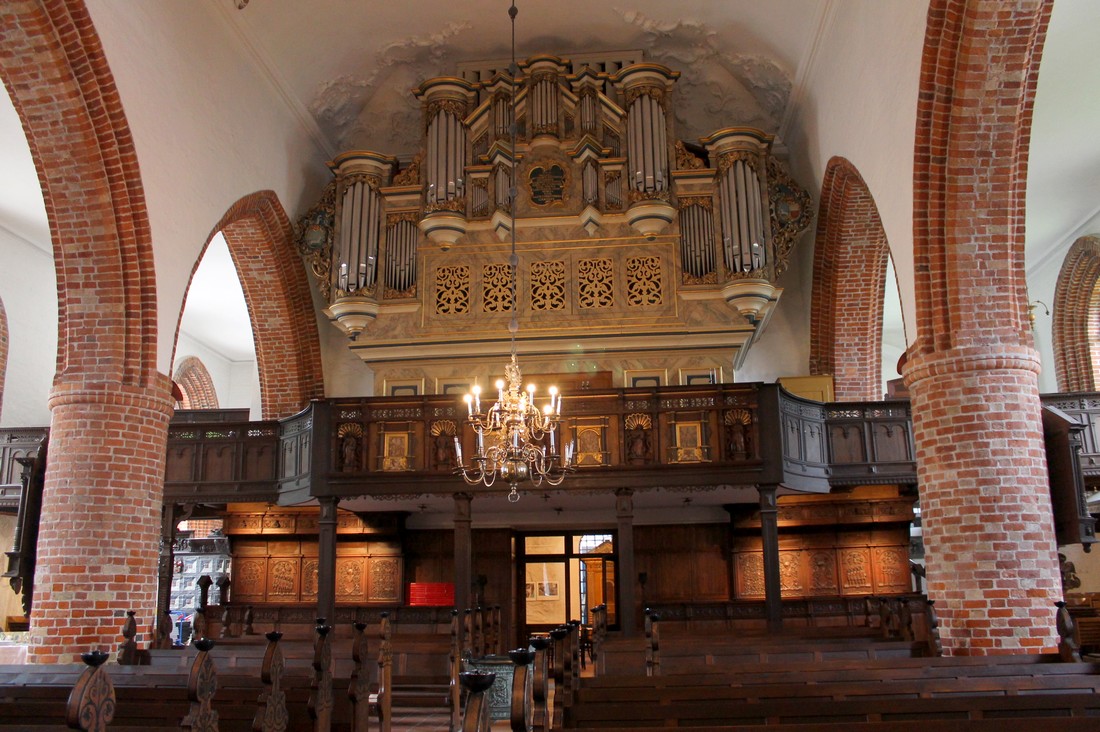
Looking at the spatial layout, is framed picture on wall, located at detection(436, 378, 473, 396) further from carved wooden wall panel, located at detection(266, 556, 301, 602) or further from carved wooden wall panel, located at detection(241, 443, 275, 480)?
carved wooden wall panel, located at detection(266, 556, 301, 602)

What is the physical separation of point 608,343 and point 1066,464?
694 cm

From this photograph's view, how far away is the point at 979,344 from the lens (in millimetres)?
9492

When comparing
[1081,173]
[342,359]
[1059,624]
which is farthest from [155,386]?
[1081,173]

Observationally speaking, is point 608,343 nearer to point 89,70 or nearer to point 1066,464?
point 1066,464

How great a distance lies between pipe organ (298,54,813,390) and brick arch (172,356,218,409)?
9092 millimetres

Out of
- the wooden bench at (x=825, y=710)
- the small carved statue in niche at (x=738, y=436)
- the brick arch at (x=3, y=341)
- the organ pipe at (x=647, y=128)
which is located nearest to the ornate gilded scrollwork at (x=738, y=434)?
the small carved statue in niche at (x=738, y=436)

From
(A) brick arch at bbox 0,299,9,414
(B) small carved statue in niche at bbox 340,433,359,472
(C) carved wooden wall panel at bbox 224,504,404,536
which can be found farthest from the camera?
(A) brick arch at bbox 0,299,9,414

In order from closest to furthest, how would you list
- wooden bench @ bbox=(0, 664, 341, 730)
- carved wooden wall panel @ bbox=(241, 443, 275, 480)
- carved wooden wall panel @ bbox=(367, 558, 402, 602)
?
wooden bench @ bbox=(0, 664, 341, 730), carved wooden wall panel @ bbox=(241, 443, 275, 480), carved wooden wall panel @ bbox=(367, 558, 402, 602)

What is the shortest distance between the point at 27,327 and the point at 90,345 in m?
7.89

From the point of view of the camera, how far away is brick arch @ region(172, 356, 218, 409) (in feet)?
75.5

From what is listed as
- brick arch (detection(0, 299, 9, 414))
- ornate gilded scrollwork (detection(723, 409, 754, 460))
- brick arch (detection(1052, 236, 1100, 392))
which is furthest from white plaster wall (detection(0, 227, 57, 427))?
brick arch (detection(1052, 236, 1100, 392))

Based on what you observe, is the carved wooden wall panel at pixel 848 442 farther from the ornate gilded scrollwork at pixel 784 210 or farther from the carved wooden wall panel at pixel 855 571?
the carved wooden wall panel at pixel 855 571

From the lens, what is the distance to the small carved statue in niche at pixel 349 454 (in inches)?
513

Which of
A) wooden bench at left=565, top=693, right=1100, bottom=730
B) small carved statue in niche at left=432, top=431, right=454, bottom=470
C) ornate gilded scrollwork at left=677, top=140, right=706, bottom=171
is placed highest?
ornate gilded scrollwork at left=677, top=140, right=706, bottom=171
